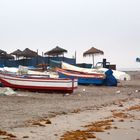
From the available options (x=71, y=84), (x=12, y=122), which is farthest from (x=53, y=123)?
(x=71, y=84)

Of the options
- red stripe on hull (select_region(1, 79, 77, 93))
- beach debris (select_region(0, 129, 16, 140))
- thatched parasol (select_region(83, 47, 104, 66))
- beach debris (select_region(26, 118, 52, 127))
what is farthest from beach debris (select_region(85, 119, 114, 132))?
thatched parasol (select_region(83, 47, 104, 66))

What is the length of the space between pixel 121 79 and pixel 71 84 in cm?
2363

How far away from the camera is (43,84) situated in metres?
29.6

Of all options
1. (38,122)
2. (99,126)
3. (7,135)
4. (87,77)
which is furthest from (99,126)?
(87,77)

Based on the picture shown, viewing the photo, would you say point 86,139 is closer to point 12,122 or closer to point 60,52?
point 12,122

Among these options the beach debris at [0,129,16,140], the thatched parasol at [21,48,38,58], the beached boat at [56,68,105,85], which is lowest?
the beach debris at [0,129,16,140]

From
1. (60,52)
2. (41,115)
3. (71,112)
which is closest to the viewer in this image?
(41,115)

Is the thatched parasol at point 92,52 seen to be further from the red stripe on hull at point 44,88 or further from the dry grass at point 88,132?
the dry grass at point 88,132

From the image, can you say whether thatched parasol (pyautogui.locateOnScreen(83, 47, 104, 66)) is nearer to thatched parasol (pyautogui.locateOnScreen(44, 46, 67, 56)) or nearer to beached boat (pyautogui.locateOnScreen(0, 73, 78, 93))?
thatched parasol (pyautogui.locateOnScreen(44, 46, 67, 56))

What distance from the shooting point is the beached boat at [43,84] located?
2936cm

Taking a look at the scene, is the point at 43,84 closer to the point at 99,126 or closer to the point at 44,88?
the point at 44,88

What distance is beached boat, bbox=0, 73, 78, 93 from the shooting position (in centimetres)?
2936

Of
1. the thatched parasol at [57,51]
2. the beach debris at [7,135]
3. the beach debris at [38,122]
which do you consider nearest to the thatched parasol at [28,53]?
the thatched parasol at [57,51]

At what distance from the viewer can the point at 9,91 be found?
1006 inches
